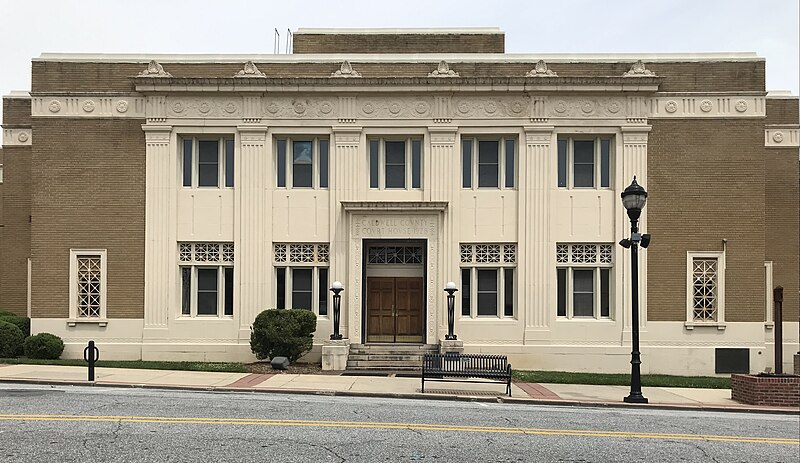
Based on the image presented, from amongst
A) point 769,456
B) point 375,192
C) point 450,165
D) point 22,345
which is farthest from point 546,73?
point 22,345

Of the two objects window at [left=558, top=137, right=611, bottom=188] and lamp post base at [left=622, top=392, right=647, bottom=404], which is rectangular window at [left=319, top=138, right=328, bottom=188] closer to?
window at [left=558, top=137, right=611, bottom=188]

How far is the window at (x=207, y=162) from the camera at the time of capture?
2509cm

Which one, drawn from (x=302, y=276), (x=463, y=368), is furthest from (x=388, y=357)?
(x=463, y=368)

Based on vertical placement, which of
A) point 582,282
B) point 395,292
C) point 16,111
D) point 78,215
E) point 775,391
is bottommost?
point 775,391

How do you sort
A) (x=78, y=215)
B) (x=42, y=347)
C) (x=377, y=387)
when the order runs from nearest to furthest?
1. (x=377, y=387)
2. (x=42, y=347)
3. (x=78, y=215)

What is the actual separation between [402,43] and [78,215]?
516 inches

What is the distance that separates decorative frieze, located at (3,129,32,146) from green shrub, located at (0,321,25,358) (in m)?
9.41

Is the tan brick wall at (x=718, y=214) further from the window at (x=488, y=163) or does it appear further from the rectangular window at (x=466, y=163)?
the rectangular window at (x=466, y=163)

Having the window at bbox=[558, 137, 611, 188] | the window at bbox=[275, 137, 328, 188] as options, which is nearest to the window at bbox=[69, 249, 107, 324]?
the window at bbox=[275, 137, 328, 188]

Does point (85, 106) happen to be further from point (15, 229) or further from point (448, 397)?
point (448, 397)

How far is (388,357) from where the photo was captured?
23.3 metres

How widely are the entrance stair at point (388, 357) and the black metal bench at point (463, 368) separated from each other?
376 centimetres

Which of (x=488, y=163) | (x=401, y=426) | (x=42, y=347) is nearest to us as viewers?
(x=401, y=426)

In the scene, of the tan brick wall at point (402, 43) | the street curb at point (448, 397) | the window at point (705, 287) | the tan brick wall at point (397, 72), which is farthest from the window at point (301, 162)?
the window at point (705, 287)
